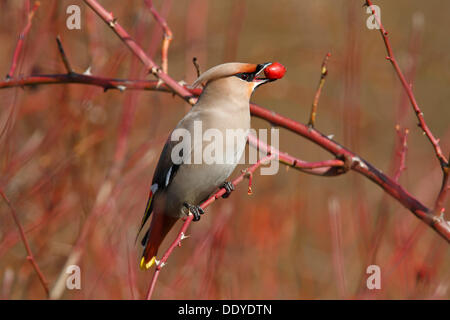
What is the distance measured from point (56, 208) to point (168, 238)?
4.60ft

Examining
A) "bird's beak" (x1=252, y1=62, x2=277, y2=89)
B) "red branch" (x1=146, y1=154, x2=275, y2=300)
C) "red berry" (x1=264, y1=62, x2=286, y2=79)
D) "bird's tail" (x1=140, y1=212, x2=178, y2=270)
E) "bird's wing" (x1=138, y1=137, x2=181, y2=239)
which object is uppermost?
"bird's beak" (x1=252, y1=62, x2=277, y2=89)

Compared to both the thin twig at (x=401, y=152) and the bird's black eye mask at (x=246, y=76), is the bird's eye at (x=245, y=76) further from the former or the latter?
the thin twig at (x=401, y=152)

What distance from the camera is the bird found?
2719mm

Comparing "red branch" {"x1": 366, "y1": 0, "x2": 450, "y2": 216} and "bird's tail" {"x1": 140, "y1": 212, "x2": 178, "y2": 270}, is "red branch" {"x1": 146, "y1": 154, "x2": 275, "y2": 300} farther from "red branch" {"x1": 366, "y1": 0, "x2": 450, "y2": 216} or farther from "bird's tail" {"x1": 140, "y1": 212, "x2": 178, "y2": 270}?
"bird's tail" {"x1": 140, "y1": 212, "x2": 178, "y2": 270}

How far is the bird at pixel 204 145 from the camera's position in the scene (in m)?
2.72

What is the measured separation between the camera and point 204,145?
108 inches

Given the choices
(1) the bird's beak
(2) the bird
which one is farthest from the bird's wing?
(1) the bird's beak

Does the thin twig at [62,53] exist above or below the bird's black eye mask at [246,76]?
below

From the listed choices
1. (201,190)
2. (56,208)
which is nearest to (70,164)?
(56,208)

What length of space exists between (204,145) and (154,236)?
590 mm

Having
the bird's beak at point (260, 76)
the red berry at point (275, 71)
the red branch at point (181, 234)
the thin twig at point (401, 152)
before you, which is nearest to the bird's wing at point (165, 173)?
the bird's beak at point (260, 76)

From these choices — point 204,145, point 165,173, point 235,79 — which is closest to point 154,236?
point 165,173
